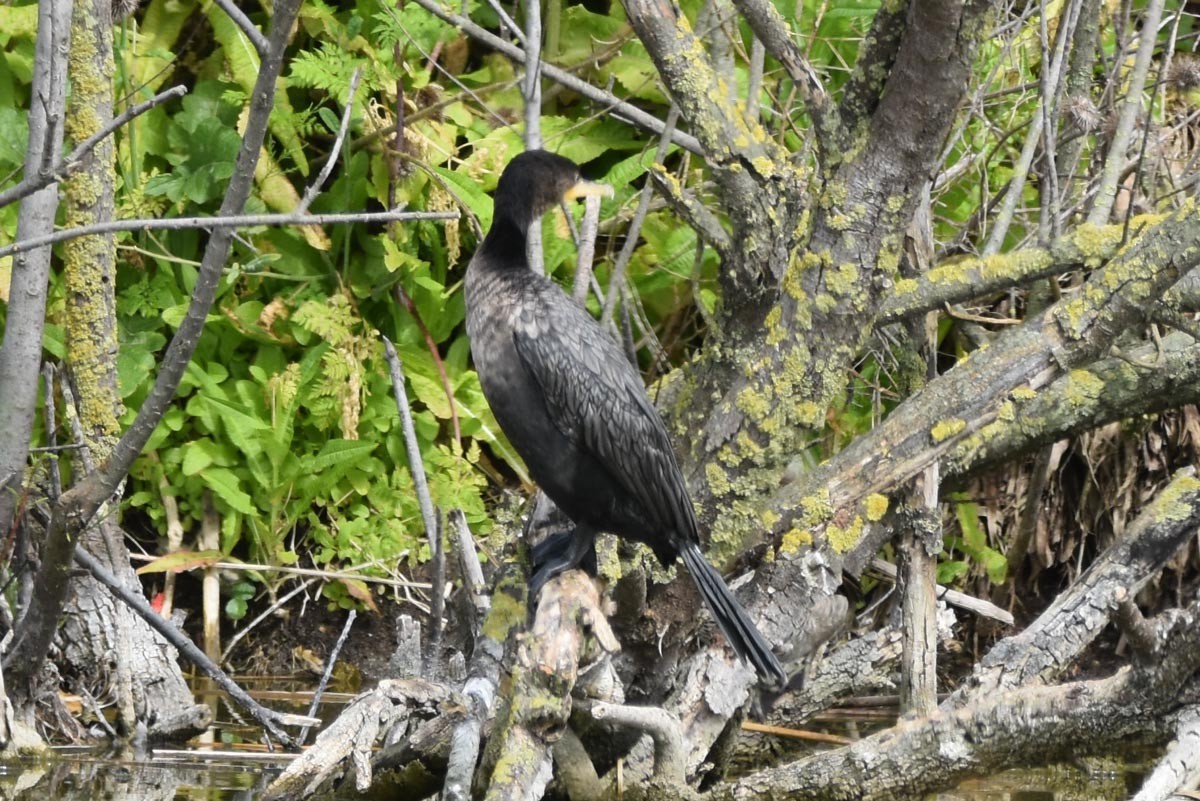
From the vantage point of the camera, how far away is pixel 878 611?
5.25 meters

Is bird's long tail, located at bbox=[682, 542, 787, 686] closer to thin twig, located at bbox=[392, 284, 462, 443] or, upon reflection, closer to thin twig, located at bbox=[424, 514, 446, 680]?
thin twig, located at bbox=[424, 514, 446, 680]

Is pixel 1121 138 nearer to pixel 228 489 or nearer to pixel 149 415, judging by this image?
pixel 149 415

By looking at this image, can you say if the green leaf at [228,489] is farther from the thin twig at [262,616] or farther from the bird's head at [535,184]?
the bird's head at [535,184]

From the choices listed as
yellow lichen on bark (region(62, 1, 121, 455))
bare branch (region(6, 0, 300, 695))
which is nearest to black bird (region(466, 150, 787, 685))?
bare branch (region(6, 0, 300, 695))

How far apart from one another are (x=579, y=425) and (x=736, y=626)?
63 cm

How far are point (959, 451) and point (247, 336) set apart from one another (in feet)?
9.61

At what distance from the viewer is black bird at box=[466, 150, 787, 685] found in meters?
3.41

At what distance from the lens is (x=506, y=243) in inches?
148

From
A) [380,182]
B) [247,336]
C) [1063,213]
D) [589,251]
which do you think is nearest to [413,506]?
[247,336]

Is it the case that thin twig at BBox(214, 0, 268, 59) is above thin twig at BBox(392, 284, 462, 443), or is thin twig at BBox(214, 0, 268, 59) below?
above

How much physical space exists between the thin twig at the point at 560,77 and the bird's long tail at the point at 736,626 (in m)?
1.51

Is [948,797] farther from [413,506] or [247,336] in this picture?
[247,336]

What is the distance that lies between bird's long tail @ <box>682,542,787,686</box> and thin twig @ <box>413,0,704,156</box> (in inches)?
59.5

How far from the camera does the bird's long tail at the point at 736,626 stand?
3.29 meters
